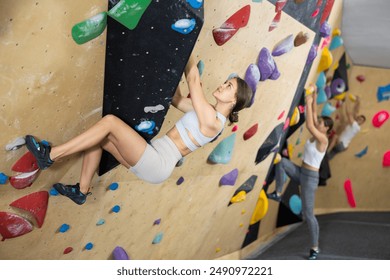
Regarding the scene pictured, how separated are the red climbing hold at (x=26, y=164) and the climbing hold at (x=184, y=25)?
0.74 meters

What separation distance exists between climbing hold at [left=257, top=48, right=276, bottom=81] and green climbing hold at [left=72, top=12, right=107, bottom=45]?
110 centimetres

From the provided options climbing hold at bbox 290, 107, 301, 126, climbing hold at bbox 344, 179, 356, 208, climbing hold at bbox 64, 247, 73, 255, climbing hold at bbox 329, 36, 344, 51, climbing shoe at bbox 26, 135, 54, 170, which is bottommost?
climbing hold at bbox 344, 179, 356, 208

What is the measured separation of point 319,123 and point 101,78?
2202 mm

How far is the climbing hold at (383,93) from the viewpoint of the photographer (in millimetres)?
4391

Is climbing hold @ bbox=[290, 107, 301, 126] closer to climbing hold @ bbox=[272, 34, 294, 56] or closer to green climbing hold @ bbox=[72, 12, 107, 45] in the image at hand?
climbing hold @ bbox=[272, 34, 294, 56]

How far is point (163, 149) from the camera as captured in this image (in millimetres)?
2096

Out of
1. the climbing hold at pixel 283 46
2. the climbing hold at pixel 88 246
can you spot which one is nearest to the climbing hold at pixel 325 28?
the climbing hold at pixel 283 46

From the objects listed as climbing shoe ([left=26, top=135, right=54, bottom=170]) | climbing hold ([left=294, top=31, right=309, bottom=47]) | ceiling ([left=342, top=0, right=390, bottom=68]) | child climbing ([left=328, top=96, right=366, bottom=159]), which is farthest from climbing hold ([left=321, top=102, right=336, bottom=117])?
climbing shoe ([left=26, top=135, right=54, bottom=170])

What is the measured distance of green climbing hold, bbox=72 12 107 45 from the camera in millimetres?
1644

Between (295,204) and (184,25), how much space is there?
3443mm

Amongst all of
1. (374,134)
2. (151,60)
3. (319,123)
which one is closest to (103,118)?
(151,60)

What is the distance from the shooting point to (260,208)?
4.21 m

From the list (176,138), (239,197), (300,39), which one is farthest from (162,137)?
(239,197)

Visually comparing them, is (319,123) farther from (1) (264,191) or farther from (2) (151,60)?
(2) (151,60)
